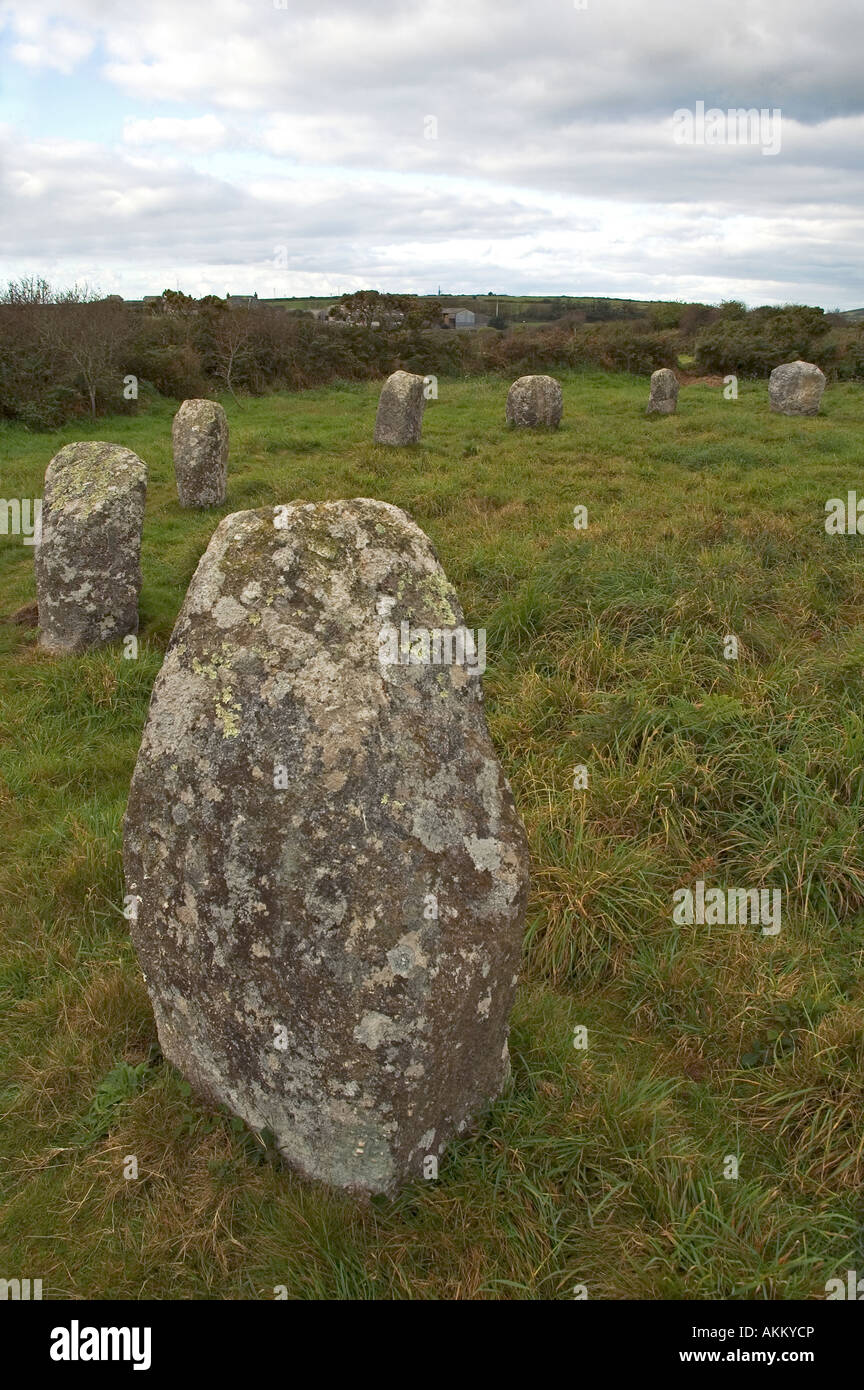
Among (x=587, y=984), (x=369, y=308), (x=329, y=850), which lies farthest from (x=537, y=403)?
(x=369, y=308)

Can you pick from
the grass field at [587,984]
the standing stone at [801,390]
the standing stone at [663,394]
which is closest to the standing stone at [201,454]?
the grass field at [587,984]

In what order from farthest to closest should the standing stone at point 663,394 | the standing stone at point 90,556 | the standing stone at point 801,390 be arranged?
the standing stone at point 663,394, the standing stone at point 801,390, the standing stone at point 90,556

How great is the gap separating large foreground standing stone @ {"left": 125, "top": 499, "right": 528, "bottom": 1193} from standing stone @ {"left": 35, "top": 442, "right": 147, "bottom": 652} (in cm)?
551

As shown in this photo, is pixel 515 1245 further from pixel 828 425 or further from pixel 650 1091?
pixel 828 425

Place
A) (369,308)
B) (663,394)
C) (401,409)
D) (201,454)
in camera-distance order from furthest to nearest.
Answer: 1. (369,308)
2. (663,394)
3. (401,409)
4. (201,454)

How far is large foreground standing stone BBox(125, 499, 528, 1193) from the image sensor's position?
9.01ft

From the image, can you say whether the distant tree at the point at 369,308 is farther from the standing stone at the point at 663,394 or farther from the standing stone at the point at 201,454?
the standing stone at the point at 201,454

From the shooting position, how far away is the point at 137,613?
8555 millimetres

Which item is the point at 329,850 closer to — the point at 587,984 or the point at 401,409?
the point at 587,984

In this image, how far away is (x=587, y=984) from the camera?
4223mm

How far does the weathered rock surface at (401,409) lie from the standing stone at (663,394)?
20.1ft

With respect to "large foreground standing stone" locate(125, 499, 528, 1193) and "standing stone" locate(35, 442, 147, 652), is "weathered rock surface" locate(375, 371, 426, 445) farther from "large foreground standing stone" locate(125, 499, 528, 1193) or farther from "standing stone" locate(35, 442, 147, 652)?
"large foreground standing stone" locate(125, 499, 528, 1193)

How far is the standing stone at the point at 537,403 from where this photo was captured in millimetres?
17703

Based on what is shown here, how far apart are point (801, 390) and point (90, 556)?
16.4 metres
